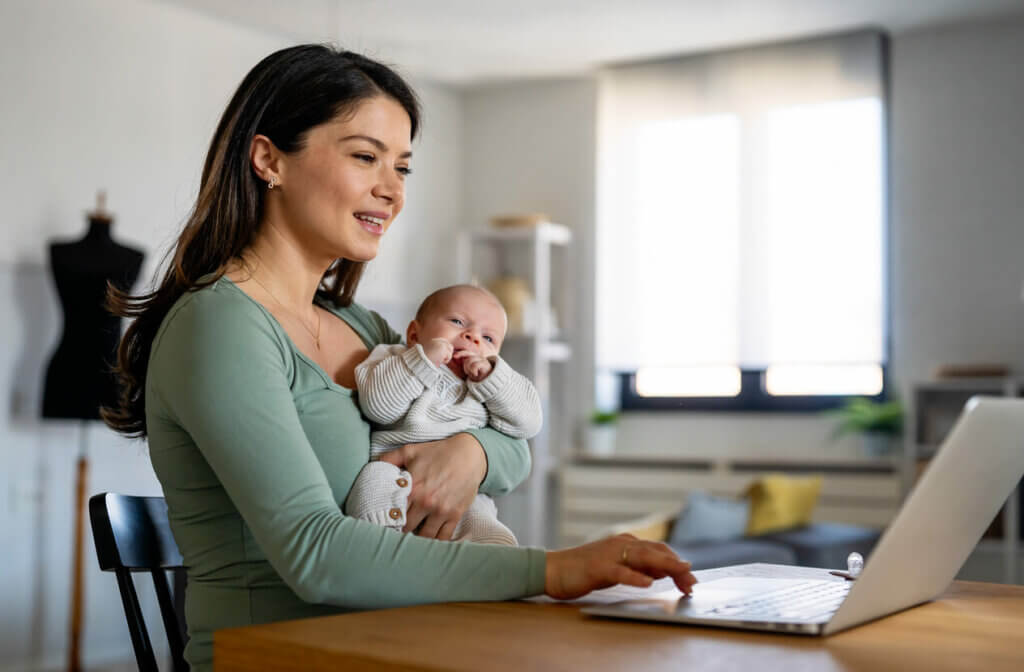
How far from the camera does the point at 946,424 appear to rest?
5355mm

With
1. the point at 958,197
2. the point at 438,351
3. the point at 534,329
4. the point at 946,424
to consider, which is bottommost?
the point at 946,424

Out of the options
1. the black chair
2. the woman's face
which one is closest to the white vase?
the woman's face

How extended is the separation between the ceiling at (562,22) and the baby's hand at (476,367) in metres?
3.72

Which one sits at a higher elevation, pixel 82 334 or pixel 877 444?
pixel 82 334

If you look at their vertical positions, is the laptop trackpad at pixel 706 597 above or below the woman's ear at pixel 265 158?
below

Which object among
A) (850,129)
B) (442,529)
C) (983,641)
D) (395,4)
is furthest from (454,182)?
(983,641)

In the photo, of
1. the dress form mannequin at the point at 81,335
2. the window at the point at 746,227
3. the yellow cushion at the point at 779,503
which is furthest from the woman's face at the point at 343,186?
the window at the point at 746,227

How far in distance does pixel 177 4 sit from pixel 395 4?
953 mm

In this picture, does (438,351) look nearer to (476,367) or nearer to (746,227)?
(476,367)

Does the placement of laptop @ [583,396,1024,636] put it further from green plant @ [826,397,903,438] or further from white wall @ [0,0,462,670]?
green plant @ [826,397,903,438]

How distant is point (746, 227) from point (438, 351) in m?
4.58

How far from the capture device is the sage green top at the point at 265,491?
1129 mm

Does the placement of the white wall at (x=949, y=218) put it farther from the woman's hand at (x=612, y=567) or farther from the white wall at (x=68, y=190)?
the woman's hand at (x=612, y=567)

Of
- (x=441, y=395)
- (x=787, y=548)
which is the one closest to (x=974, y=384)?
(x=787, y=548)
